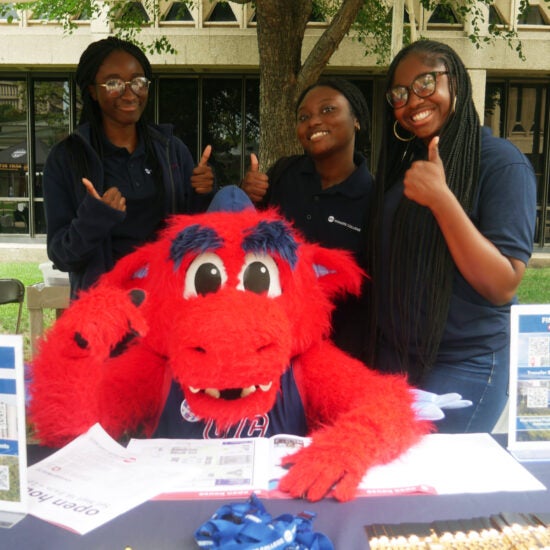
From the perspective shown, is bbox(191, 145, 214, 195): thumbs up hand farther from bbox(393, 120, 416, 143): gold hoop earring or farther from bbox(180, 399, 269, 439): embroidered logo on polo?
bbox(180, 399, 269, 439): embroidered logo on polo

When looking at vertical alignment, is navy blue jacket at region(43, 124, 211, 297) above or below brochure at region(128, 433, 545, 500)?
above

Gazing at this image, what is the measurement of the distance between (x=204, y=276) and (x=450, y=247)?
0.64 m

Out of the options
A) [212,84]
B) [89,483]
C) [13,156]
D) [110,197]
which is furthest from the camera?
[13,156]

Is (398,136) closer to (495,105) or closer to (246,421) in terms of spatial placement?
(246,421)

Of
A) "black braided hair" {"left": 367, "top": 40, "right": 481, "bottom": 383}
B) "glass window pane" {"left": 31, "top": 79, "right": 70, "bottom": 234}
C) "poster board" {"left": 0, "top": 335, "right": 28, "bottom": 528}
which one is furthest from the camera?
"glass window pane" {"left": 31, "top": 79, "right": 70, "bottom": 234}

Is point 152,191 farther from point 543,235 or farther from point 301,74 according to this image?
point 543,235

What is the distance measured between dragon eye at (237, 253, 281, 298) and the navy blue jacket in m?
0.59

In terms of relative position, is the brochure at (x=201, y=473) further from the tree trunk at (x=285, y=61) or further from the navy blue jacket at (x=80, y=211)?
the tree trunk at (x=285, y=61)

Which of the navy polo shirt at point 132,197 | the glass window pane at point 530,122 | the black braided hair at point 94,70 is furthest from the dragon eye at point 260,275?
the glass window pane at point 530,122

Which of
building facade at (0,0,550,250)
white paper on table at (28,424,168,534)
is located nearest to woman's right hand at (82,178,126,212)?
white paper on table at (28,424,168,534)

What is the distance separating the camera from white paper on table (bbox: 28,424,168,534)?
1256 millimetres

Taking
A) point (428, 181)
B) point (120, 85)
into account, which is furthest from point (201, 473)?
point (120, 85)

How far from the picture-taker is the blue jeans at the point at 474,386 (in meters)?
1.74

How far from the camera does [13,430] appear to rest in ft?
4.07
